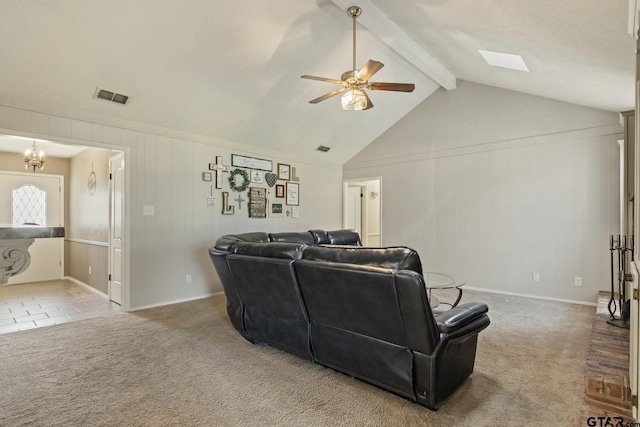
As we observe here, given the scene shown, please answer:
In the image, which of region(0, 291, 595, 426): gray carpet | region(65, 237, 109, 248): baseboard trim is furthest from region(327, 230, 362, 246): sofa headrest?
region(65, 237, 109, 248): baseboard trim

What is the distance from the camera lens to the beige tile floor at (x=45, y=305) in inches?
149

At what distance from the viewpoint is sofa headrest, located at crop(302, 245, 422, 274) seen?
194 cm

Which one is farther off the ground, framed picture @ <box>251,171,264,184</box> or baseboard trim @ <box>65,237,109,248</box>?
framed picture @ <box>251,171,264,184</box>

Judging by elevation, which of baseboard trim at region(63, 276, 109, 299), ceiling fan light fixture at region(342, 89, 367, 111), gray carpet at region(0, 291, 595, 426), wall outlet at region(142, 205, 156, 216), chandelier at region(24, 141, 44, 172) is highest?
ceiling fan light fixture at region(342, 89, 367, 111)

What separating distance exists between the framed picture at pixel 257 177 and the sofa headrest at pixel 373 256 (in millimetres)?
3486

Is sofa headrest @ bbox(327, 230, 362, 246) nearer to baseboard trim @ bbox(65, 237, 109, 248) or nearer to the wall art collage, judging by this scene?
the wall art collage

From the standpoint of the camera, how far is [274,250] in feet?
8.24

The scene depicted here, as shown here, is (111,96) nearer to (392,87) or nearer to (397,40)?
(392,87)

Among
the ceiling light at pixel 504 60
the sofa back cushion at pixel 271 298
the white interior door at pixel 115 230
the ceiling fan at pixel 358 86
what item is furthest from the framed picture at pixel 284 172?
the ceiling light at pixel 504 60

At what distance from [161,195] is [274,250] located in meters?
2.74

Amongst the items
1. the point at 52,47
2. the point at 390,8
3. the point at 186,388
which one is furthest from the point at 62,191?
the point at 390,8

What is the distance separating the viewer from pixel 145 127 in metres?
4.34

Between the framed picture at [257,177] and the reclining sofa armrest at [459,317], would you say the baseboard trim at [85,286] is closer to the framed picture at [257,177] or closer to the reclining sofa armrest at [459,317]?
the framed picture at [257,177]

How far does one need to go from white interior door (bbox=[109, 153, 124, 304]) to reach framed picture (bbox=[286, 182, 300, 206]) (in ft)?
8.83
